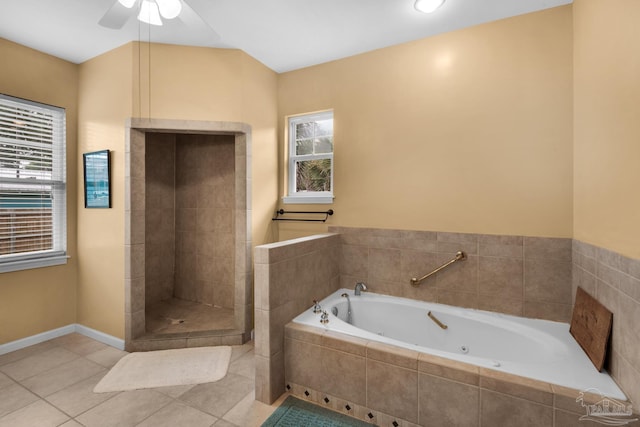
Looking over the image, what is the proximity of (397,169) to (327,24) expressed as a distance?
1346 mm

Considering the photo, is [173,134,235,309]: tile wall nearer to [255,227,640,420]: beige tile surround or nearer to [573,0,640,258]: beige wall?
[255,227,640,420]: beige tile surround

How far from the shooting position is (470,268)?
2361 mm

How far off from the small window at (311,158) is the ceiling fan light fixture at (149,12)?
1.54 m

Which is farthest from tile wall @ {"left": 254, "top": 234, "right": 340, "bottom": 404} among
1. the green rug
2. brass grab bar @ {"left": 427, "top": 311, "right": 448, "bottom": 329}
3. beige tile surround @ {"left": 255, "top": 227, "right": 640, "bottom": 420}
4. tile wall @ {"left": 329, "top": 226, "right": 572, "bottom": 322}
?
brass grab bar @ {"left": 427, "top": 311, "right": 448, "bottom": 329}

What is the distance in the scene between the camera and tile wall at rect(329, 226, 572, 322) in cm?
212

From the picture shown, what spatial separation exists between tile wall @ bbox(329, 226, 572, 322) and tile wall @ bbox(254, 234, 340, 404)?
750mm

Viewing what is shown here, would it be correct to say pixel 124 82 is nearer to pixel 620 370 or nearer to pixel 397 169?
pixel 397 169

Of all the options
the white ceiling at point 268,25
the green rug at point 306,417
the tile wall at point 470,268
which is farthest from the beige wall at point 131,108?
the green rug at point 306,417

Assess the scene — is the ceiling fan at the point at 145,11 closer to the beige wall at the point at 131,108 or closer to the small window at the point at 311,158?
the beige wall at the point at 131,108

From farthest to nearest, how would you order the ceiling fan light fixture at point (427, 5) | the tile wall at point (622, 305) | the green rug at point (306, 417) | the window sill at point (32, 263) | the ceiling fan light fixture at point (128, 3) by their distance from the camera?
1. the window sill at point (32, 263)
2. the ceiling fan light fixture at point (427, 5)
3. the green rug at point (306, 417)
4. the ceiling fan light fixture at point (128, 3)
5. the tile wall at point (622, 305)

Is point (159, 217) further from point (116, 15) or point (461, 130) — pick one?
point (461, 130)

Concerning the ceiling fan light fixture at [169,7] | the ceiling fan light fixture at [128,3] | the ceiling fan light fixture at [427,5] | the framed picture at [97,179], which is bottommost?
the framed picture at [97,179]

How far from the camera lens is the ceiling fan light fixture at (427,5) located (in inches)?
80.5

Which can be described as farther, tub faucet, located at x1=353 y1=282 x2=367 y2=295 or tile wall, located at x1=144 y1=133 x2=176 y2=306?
tile wall, located at x1=144 y1=133 x2=176 y2=306
